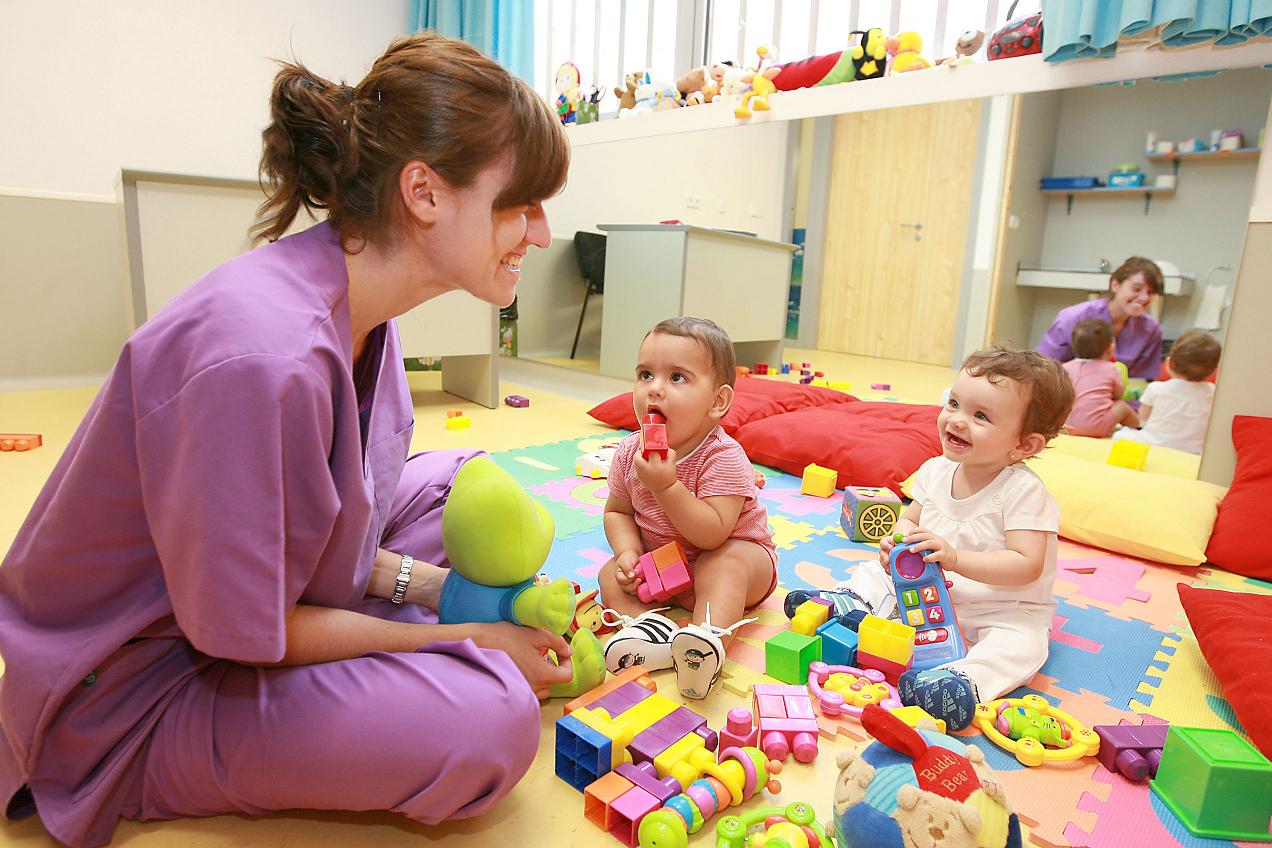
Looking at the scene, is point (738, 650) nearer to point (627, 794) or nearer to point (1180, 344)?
point (627, 794)

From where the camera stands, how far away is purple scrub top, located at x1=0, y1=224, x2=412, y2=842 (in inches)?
26.5

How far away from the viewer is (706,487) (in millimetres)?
1389

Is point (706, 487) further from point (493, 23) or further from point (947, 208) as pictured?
point (493, 23)

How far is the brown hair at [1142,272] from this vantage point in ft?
9.84

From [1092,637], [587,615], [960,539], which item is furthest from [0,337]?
[1092,637]

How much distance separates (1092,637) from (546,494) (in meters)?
1.30

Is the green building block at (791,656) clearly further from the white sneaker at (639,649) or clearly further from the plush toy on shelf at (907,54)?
the plush toy on shelf at (907,54)

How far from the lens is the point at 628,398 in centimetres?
307

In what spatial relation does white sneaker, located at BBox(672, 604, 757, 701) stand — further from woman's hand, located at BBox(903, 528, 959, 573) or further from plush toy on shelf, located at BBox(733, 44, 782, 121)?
plush toy on shelf, located at BBox(733, 44, 782, 121)

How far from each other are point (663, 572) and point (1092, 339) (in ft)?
7.90

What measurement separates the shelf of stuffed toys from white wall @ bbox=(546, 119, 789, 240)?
0.21ft

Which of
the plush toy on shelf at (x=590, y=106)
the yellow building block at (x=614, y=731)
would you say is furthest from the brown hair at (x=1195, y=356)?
the plush toy on shelf at (x=590, y=106)

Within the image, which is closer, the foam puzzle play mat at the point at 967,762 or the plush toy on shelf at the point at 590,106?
the foam puzzle play mat at the point at 967,762

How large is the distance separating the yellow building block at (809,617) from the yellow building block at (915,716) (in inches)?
10.3
